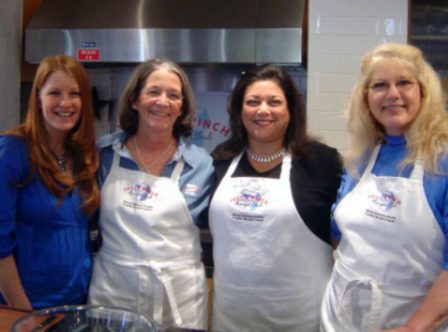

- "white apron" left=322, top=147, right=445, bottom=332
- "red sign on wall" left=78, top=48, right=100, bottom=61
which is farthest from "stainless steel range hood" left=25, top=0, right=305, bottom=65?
"white apron" left=322, top=147, right=445, bottom=332

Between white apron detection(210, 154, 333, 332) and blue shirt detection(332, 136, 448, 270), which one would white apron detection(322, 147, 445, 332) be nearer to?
blue shirt detection(332, 136, 448, 270)

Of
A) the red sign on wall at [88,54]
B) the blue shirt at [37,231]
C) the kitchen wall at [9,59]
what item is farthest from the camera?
the kitchen wall at [9,59]

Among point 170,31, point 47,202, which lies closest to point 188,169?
point 47,202

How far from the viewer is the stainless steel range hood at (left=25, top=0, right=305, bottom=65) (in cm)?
192

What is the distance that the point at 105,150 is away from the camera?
54.8 inches

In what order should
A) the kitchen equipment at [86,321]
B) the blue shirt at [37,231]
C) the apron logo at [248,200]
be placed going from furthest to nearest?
the apron logo at [248,200] < the blue shirt at [37,231] < the kitchen equipment at [86,321]

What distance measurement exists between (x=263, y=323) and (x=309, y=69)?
1.02m

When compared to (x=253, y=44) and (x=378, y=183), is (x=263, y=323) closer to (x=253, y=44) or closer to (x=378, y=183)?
(x=378, y=183)

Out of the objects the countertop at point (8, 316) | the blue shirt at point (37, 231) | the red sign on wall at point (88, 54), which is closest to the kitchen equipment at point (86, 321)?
the countertop at point (8, 316)

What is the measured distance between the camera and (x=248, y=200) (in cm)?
131

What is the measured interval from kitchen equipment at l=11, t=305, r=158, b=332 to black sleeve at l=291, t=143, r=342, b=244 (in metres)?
0.61

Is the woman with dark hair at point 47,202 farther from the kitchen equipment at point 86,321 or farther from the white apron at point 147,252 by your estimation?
the kitchen equipment at point 86,321

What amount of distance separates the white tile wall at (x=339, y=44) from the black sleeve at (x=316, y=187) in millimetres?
582

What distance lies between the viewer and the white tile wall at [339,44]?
6.12 ft
